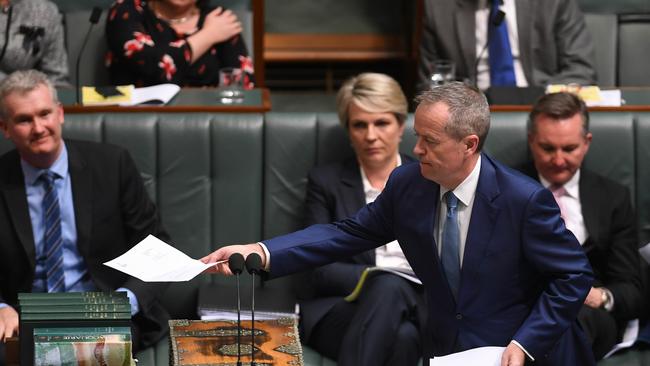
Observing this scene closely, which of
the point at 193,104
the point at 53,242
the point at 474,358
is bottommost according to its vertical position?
the point at 474,358

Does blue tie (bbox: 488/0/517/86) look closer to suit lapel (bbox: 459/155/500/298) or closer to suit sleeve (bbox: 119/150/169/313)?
suit sleeve (bbox: 119/150/169/313)

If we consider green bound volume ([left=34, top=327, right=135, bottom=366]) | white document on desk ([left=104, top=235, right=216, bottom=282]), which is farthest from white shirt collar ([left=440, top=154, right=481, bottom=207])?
green bound volume ([left=34, top=327, right=135, bottom=366])

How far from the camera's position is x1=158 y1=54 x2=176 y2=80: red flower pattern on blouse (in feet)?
13.5

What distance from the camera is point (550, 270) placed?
2.52m

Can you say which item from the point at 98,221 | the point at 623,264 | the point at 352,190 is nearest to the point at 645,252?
the point at 623,264

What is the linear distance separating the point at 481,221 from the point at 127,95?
1.55 metres

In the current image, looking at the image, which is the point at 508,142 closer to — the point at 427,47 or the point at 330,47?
the point at 427,47

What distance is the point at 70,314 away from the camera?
2379mm

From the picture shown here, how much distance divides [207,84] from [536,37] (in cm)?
118

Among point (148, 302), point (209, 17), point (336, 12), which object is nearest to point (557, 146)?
point (148, 302)

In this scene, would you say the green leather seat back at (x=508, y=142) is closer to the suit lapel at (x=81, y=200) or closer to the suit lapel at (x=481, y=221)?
the suit lapel at (x=481, y=221)

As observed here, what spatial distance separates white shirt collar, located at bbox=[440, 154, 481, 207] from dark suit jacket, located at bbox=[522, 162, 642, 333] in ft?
3.01

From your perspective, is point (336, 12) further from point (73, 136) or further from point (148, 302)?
point (148, 302)

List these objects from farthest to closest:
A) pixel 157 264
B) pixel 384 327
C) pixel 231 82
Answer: pixel 231 82, pixel 384 327, pixel 157 264
